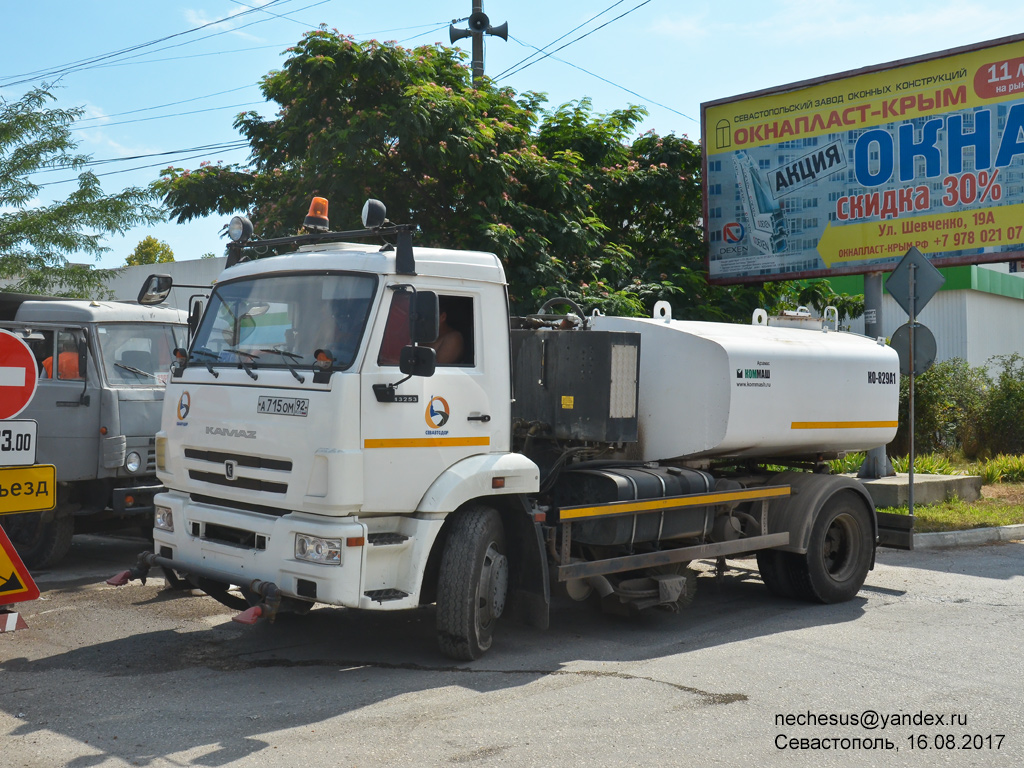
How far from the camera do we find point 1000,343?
29.2 metres

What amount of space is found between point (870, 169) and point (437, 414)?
34.9ft

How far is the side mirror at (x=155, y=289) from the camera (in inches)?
295

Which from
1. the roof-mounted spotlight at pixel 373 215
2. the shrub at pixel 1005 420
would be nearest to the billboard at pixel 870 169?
the shrub at pixel 1005 420

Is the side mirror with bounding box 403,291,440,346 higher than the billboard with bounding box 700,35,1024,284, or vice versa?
the billboard with bounding box 700,35,1024,284

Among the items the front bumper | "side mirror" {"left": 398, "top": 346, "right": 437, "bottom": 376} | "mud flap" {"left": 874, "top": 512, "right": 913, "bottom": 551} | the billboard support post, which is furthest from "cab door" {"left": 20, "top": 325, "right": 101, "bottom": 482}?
the billboard support post

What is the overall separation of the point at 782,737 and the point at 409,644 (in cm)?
276

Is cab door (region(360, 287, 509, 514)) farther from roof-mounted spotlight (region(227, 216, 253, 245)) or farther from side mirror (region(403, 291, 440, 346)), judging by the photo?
roof-mounted spotlight (region(227, 216, 253, 245))

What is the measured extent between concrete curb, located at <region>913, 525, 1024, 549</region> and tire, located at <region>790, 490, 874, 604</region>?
2691 millimetres

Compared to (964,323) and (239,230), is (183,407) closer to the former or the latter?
(239,230)

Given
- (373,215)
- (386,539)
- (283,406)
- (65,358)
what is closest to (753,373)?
(373,215)

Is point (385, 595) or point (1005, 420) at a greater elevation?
point (1005, 420)

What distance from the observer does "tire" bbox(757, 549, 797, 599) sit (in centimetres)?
869

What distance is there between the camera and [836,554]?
8992 mm

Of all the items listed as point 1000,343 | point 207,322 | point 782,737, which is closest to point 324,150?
point 207,322
